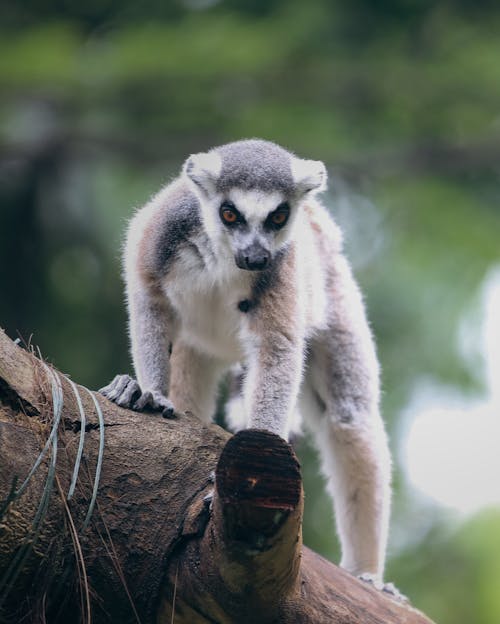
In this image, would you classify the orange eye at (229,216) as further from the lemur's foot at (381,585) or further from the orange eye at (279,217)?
the lemur's foot at (381,585)

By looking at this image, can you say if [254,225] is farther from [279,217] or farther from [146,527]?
[146,527]

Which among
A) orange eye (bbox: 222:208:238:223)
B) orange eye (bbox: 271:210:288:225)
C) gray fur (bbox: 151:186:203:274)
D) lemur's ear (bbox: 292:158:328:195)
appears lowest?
gray fur (bbox: 151:186:203:274)

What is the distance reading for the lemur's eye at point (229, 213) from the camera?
5.61 meters

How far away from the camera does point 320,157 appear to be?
9508 mm

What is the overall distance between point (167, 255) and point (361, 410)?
1831mm

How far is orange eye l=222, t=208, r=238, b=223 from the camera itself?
561 cm

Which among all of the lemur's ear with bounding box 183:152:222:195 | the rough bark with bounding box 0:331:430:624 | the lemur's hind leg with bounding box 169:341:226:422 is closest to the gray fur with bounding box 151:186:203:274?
the lemur's ear with bounding box 183:152:222:195

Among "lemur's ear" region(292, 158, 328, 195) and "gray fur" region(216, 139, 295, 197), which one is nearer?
"gray fur" region(216, 139, 295, 197)

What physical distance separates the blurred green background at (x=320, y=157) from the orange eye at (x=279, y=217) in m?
3.48

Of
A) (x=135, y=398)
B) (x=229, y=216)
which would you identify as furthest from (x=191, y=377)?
(x=135, y=398)

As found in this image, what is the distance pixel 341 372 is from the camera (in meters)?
6.56

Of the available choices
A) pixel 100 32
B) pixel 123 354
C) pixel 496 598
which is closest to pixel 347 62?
pixel 100 32

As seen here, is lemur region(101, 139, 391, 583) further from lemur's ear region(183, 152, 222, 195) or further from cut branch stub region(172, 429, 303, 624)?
cut branch stub region(172, 429, 303, 624)

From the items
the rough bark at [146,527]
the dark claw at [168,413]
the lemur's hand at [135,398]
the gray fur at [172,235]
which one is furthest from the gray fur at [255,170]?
the rough bark at [146,527]
